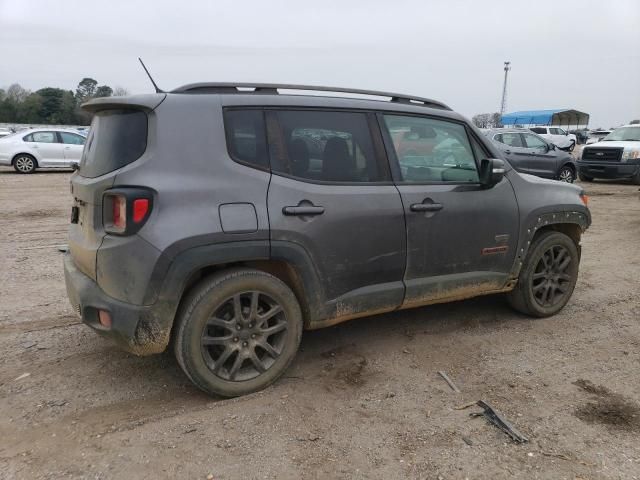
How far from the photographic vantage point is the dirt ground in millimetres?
2596

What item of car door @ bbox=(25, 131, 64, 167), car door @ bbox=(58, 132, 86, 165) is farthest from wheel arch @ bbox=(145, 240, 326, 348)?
car door @ bbox=(25, 131, 64, 167)

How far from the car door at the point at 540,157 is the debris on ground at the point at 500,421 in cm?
1269

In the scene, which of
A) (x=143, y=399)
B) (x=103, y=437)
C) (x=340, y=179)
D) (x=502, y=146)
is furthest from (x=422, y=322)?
(x=502, y=146)

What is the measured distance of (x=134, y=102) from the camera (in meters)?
2.98

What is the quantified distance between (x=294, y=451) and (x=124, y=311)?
3.95 feet

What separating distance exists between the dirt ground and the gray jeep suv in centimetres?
39

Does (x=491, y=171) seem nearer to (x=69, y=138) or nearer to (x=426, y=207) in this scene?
(x=426, y=207)

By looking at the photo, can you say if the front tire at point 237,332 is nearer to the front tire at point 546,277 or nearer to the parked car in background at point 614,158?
the front tire at point 546,277

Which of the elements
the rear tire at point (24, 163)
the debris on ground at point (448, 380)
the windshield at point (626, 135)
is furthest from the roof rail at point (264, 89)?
the rear tire at point (24, 163)

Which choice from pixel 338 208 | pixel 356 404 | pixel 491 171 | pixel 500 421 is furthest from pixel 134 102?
pixel 500 421

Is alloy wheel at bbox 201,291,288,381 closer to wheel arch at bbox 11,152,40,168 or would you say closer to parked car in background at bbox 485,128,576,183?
parked car in background at bbox 485,128,576,183

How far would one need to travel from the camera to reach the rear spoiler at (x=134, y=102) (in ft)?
9.71

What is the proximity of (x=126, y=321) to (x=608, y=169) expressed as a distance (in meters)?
16.5


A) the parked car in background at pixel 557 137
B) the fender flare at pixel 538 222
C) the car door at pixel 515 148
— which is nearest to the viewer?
the fender flare at pixel 538 222
